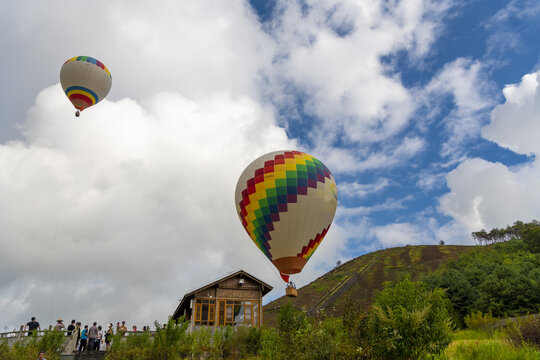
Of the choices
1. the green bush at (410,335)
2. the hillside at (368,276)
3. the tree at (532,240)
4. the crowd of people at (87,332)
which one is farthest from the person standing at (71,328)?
the tree at (532,240)

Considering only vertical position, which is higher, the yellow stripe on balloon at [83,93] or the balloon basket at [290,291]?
the yellow stripe on balloon at [83,93]

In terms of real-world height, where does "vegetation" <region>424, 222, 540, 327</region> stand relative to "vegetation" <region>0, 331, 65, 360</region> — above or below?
above

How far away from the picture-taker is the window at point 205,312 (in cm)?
2766

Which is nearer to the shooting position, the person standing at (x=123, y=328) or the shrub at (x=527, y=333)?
the shrub at (x=527, y=333)

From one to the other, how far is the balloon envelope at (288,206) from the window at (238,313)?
755 cm

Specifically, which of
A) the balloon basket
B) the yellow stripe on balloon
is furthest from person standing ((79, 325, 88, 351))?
the yellow stripe on balloon

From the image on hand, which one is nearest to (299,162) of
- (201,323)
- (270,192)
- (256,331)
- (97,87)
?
(270,192)

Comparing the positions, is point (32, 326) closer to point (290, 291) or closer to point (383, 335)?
point (290, 291)

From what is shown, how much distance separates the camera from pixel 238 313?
2872 centimetres

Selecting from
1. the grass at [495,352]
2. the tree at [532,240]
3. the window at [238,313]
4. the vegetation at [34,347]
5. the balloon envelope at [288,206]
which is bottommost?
the grass at [495,352]

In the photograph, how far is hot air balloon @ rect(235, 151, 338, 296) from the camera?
21.9m

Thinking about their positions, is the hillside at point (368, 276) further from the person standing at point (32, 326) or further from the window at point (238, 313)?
the person standing at point (32, 326)

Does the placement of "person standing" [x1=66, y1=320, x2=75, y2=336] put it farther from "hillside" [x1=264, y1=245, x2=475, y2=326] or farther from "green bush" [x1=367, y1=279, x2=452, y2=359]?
"hillside" [x1=264, y1=245, x2=475, y2=326]

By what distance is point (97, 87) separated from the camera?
28328 millimetres
